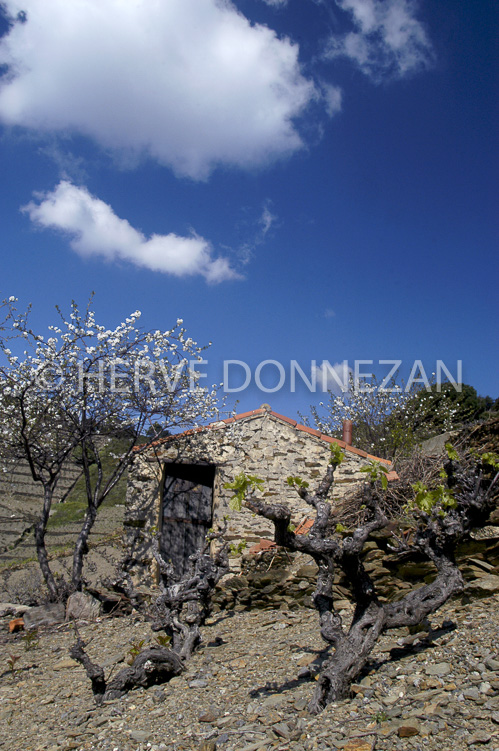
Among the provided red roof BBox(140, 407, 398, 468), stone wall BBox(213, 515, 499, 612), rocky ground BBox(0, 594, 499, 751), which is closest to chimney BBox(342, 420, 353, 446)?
red roof BBox(140, 407, 398, 468)

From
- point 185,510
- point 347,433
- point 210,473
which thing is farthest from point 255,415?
point 347,433

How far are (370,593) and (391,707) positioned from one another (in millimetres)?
899

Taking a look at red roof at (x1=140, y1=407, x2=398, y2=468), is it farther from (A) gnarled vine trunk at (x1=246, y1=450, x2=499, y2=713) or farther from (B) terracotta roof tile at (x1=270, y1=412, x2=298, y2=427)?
(A) gnarled vine trunk at (x1=246, y1=450, x2=499, y2=713)

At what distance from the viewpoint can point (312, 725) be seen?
3436mm

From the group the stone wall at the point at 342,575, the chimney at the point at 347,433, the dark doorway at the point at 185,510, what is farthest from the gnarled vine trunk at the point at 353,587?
the chimney at the point at 347,433

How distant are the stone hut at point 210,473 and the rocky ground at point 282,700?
3.28 meters

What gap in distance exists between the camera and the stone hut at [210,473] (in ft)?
31.3

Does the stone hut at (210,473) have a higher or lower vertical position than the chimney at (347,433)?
lower

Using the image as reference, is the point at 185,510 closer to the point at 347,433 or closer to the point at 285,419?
the point at 285,419

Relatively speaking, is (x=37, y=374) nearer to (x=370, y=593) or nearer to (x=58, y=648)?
(x=58, y=648)

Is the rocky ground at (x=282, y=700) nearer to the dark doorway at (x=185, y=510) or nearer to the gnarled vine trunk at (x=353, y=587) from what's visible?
the gnarled vine trunk at (x=353, y=587)

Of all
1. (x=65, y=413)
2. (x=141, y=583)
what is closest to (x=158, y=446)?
(x=65, y=413)

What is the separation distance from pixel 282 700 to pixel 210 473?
6485 mm

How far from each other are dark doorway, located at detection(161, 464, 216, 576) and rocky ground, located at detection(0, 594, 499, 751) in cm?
359
